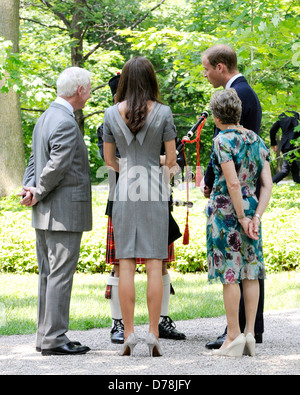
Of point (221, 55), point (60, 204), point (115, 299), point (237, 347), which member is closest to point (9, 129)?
point (115, 299)

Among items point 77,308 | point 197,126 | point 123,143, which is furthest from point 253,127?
point 77,308

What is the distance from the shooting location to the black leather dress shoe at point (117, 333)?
4968mm

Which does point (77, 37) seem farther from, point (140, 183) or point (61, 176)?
point (140, 183)

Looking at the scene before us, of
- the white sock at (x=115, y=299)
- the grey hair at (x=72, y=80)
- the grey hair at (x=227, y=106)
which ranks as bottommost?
the white sock at (x=115, y=299)

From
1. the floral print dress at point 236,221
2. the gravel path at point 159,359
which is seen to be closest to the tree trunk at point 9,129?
the gravel path at point 159,359

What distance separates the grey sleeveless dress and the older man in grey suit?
1.01 ft

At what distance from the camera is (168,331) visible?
16.9 ft

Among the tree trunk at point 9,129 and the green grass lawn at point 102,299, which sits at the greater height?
the tree trunk at point 9,129

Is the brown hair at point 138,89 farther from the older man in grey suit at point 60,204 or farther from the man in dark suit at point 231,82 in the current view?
the man in dark suit at point 231,82

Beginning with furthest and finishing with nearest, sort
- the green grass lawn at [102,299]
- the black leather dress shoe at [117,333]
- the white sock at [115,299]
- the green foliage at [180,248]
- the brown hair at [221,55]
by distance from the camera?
the green foliage at [180,248], the green grass lawn at [102,299], the white sock at [115,299], the black leather dress shoe at [117,333], the brown hair at [221,55]

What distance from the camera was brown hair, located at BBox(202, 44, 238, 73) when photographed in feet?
15.4

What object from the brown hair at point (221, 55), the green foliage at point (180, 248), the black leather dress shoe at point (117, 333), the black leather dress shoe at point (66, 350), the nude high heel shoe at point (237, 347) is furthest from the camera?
the green foliage at point (180, 248)

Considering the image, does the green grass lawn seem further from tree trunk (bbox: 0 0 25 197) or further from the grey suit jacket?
tree trunk (bbox: 0 0 25 197)
